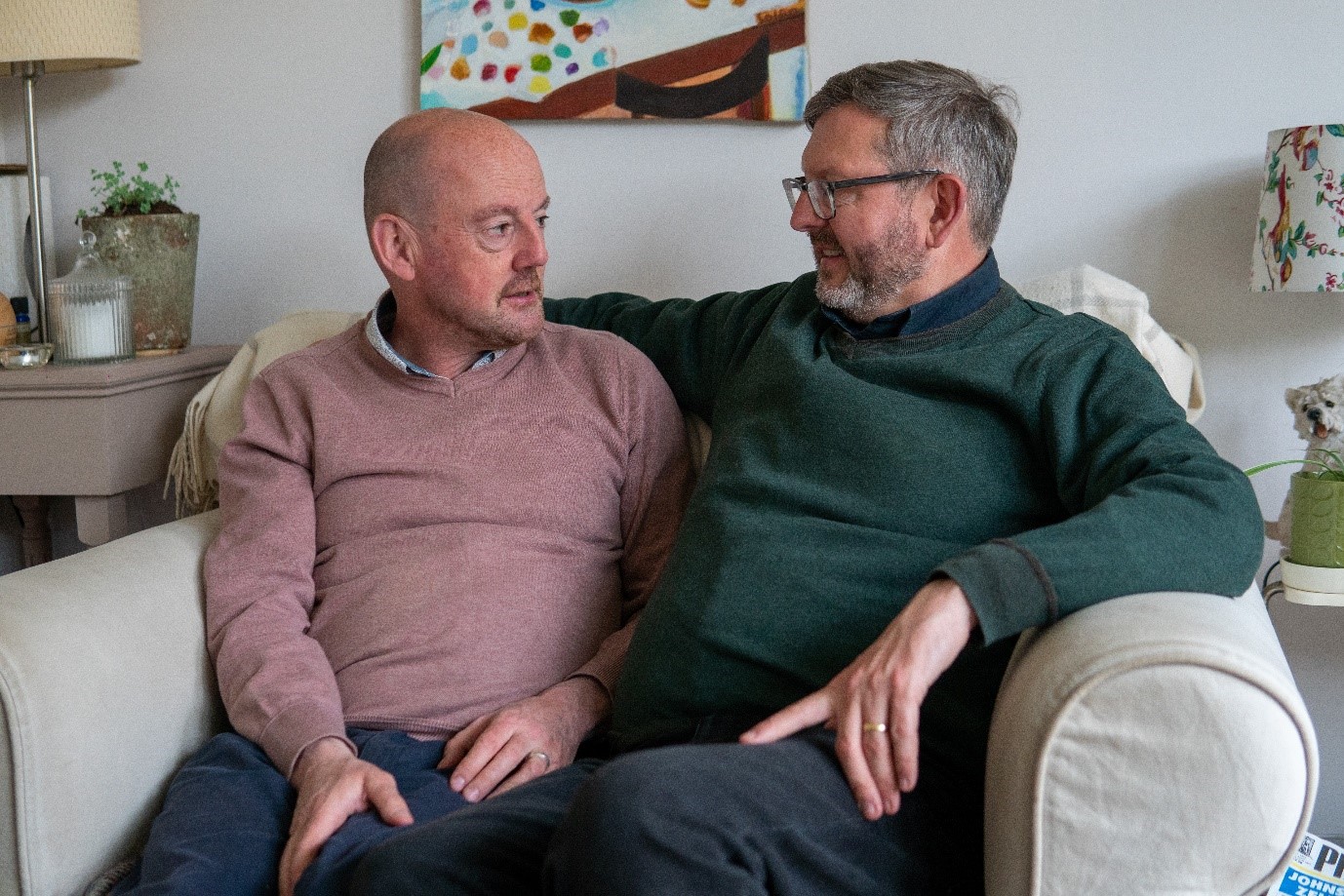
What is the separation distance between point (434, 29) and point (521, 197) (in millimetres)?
660

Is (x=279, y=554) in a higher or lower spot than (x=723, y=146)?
lower

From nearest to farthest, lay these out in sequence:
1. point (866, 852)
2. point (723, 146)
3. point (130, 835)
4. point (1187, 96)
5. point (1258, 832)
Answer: point (1258, 832) → point (866, 852) → point (130, 835) → point (1187, 96) → point (723, 146)

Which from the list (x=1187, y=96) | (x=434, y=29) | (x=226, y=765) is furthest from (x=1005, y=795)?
(x=434, y=29)

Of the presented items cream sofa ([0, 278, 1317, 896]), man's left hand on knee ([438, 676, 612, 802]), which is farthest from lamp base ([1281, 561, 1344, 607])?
man's left hand on knee ([438, 676, 612, 802])

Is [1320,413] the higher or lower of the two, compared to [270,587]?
higher

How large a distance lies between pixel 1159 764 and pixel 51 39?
6.26ft

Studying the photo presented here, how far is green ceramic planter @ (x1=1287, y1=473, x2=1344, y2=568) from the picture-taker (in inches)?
64.0

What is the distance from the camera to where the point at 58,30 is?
2027 mm

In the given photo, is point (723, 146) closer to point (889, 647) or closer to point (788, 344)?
point (788, 344)

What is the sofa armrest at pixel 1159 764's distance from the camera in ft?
3.06

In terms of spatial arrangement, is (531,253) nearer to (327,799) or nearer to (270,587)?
(270,587)

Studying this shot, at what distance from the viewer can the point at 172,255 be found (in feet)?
6.80

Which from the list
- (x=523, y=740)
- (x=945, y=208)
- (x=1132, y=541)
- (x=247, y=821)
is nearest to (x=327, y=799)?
(x=247, y=821)

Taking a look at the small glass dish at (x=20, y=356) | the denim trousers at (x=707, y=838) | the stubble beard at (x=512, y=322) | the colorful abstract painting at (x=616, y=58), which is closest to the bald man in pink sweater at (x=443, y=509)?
the stubble beard at (x=512, y=322)
